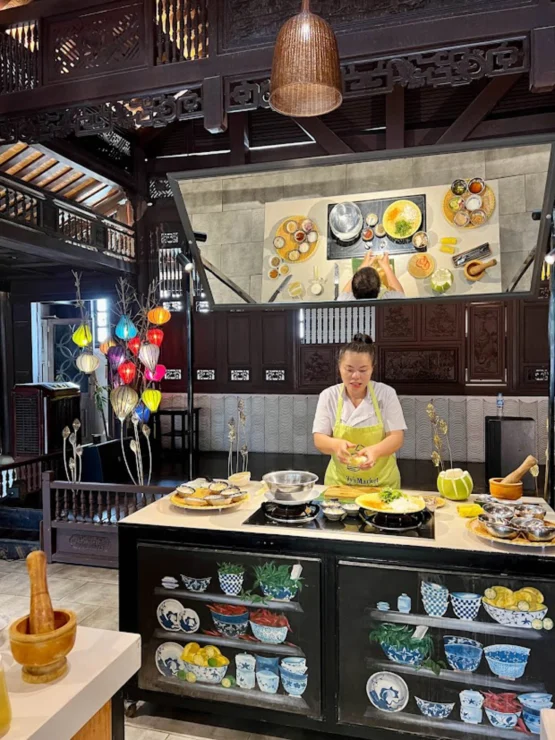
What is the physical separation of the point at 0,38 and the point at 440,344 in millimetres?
5321

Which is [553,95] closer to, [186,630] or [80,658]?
[186,630]

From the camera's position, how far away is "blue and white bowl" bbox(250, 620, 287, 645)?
83.1 inches

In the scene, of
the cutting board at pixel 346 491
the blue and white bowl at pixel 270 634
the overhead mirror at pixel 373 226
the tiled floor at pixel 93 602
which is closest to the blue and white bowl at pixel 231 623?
the blue and white bowl at pixel 270 634

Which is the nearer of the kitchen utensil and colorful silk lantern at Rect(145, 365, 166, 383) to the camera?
the kitchen utensil

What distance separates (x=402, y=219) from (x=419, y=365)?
389cm

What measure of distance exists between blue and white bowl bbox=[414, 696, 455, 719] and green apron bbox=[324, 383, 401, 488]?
3.52ft

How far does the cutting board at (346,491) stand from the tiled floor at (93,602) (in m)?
1.02

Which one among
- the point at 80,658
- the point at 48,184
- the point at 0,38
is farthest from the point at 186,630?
the point at 48,184

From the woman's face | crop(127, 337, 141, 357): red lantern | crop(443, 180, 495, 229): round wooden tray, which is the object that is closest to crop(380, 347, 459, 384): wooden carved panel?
crop(127, 337, 141, 357): red lantern

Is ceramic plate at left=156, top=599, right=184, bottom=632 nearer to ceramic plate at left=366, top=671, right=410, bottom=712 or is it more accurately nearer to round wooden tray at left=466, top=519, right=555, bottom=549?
ceramic plate at left=366, top=671, right=410, bottom=712

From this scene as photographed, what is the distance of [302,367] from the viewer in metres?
7.09

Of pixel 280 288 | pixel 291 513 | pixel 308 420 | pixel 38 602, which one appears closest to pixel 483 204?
pixel 280 288

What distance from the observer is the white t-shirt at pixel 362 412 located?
2.83m

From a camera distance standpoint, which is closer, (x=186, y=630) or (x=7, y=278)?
(x=186, y=630)
